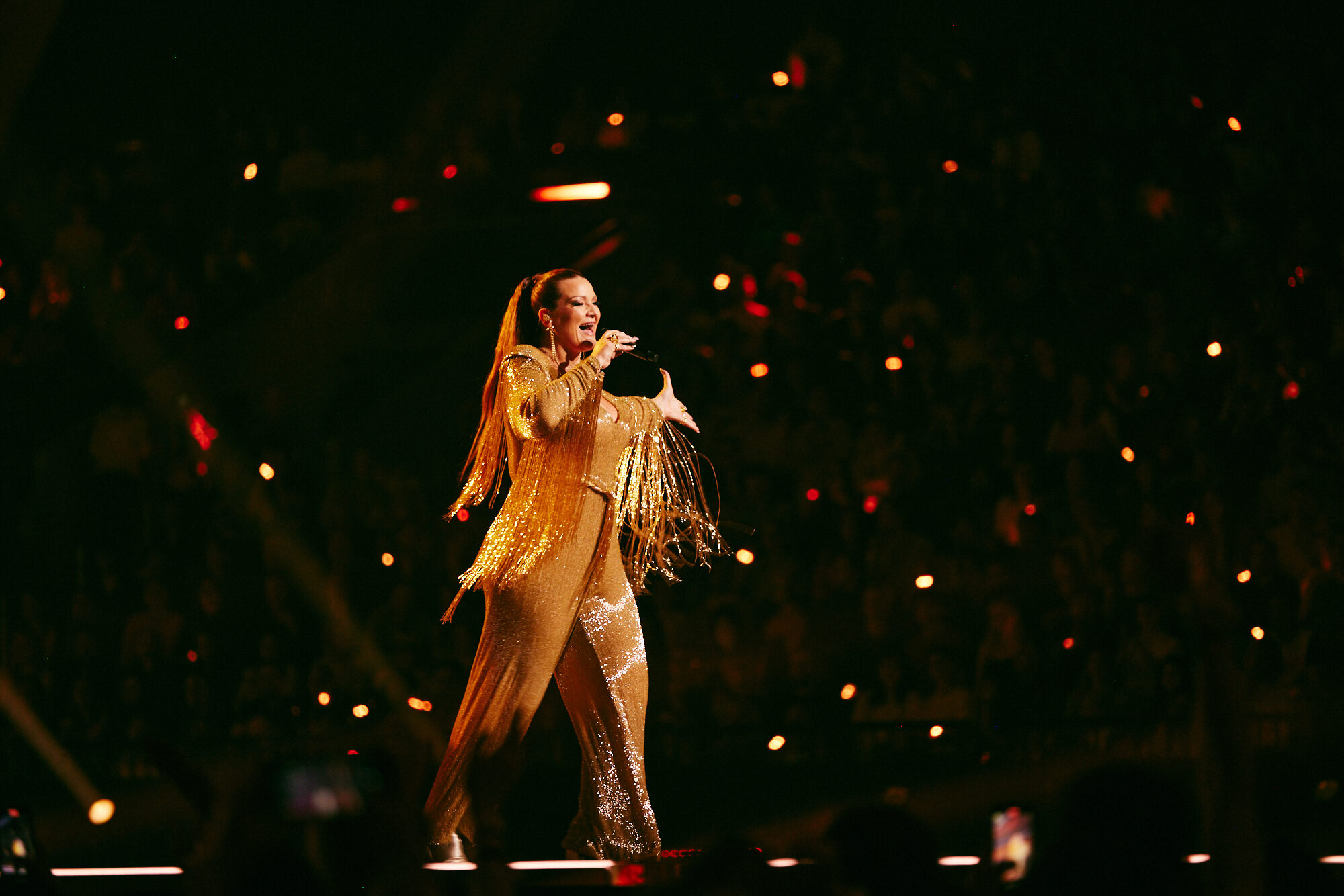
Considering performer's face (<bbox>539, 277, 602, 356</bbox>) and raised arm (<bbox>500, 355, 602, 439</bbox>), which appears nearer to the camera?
raised arm (<bbox>500, 355, 602, 439</bbox>)

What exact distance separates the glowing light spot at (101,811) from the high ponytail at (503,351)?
6.69 ft

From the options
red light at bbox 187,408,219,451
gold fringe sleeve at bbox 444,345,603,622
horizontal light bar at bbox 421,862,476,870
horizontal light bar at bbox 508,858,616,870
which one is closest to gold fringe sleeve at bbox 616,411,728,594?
gold fringe sleeve at bbox 444,345,603,622

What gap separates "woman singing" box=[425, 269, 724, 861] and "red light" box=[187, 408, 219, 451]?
2418mm

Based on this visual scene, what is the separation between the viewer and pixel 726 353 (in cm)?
513

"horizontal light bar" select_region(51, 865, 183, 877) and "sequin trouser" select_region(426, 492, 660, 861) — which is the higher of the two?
"sequin trouser" select_region(426, 492, 660, 861)

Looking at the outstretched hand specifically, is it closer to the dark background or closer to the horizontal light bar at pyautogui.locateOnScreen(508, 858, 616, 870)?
the horizontal light bar at pyautogui.locateOnScreen(508, 858, 616, 870)

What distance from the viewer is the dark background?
502cm

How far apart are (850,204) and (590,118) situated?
1.09m

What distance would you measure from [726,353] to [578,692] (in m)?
2.25

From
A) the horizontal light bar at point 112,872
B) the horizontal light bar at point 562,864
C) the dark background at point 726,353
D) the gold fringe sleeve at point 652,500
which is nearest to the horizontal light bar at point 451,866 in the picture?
the horizontal light bar at point 562,864

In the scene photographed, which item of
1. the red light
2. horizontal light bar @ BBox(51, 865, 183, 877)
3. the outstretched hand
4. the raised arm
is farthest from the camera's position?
the red light

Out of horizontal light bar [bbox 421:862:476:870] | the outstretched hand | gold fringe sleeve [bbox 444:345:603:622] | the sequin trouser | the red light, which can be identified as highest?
the red light

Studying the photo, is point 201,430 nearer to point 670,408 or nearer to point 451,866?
point 670,408

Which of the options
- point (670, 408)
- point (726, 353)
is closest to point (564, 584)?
point (670, 408)
